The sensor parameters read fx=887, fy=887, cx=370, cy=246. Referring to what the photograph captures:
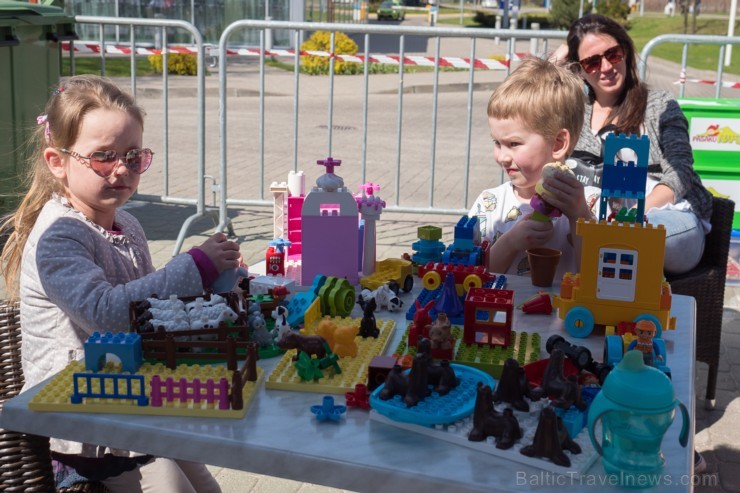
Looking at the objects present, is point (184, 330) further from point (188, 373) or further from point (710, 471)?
point (710, 471)

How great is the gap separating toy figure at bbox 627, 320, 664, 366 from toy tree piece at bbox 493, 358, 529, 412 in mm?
348

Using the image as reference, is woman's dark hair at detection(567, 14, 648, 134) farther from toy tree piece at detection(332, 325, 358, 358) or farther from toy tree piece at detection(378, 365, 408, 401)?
toy tree piece at detection(378, 365, 408, 401)

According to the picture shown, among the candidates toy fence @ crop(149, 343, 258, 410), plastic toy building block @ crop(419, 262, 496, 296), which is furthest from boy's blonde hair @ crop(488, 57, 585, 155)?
toy fence @ crop(149, 343, 258, 410)

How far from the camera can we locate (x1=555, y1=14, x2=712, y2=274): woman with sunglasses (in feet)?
14.2

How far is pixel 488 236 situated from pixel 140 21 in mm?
4592

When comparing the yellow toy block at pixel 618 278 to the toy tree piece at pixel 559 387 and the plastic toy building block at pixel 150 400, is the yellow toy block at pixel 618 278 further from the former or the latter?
the plastic toy building block at pixel 150 400

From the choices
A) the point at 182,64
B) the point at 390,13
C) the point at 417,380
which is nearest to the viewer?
the point at 417,380

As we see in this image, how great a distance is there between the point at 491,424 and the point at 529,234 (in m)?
1.49

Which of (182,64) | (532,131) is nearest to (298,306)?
(532,131)

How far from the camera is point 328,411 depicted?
1754 mm

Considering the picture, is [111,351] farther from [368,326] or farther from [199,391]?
[368,326]

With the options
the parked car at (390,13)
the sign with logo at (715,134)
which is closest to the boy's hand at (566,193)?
the sign with logo at (715,134)

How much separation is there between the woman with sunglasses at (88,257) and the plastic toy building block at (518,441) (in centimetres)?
88

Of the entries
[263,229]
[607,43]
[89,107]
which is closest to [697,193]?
[607,43]
